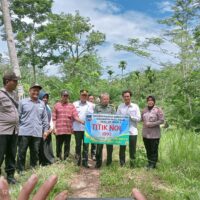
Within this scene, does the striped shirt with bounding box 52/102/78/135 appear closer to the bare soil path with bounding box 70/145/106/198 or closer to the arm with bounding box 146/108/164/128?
the bare soil path with bounding box 70/145/106/198

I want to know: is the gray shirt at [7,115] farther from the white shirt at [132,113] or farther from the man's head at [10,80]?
the white shirt at [132,113]

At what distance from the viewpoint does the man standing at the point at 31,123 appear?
6219 mm

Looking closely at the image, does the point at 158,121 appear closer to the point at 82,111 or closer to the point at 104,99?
the point at 104,99

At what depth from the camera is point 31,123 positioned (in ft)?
20.5

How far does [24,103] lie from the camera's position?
6227 millimetres

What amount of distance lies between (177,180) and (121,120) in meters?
1.56

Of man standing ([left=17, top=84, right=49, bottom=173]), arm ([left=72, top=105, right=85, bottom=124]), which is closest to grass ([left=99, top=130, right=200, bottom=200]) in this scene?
arm ([left=72, top=105, right=85, bottom=124])

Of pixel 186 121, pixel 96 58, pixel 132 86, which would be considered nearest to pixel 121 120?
pixel 186 121

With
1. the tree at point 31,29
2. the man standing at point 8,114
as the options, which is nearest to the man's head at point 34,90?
the man standing at point 8,114

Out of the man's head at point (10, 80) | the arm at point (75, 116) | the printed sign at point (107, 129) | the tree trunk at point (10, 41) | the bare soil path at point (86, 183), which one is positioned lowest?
the bare soil path at point (86, 183)

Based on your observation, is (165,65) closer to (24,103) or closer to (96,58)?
(24,103)

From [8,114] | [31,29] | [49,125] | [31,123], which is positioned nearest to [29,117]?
[31,123]

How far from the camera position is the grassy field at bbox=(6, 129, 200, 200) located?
17.2 ft

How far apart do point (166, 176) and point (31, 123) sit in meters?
2.34
